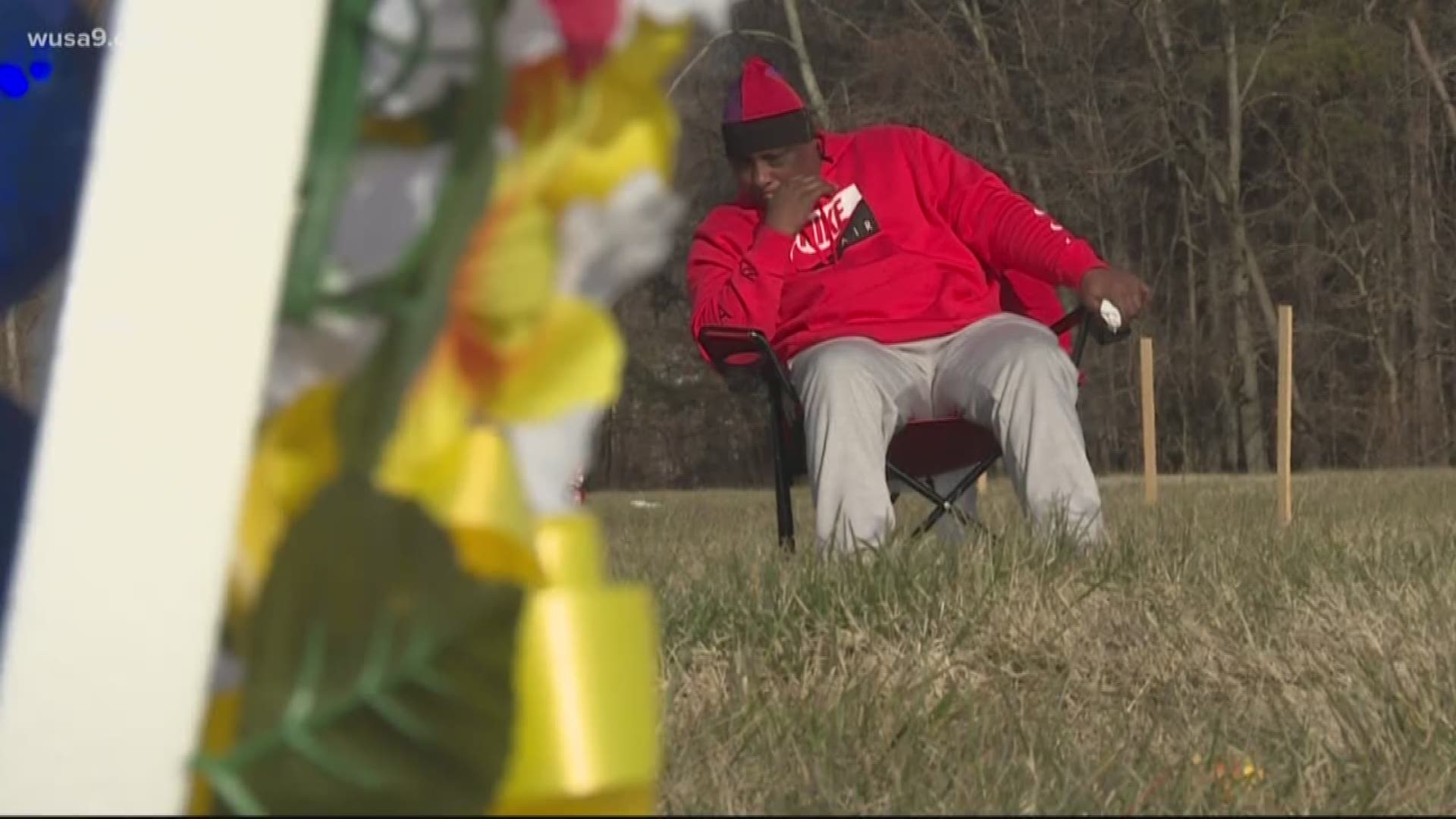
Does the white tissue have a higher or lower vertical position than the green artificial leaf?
higher

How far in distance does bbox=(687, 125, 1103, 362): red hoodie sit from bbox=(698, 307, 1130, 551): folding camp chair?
0.05m

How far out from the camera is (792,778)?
4.17 ft

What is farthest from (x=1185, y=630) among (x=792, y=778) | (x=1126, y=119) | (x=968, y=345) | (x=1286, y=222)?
(x=1286, y=222)

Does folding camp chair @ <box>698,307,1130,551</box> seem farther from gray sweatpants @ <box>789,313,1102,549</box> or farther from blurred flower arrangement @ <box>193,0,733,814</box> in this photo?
blurred flower arrangement @ <box>193,0,733,814</box>

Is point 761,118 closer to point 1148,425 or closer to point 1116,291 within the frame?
point 1116,291

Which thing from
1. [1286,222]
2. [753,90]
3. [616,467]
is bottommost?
[616,467]

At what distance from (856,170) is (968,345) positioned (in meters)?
0.43

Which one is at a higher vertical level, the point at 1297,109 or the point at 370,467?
the point at 1297,109

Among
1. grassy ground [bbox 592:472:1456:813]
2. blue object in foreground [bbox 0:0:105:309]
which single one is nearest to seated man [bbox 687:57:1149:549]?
grassy ground [bbox 592:472:1456:813]

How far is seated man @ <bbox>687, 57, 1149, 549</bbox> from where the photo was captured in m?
3.04

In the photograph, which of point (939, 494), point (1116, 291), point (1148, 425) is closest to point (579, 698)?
point (1116, 291)

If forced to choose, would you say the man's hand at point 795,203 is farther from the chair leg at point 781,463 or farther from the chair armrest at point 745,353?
the chair leg at point 781,463

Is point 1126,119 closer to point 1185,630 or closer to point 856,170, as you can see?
point 856,170

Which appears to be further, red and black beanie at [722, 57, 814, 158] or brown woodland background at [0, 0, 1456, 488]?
brown woodland background at [0, 0, 1456, 488]
